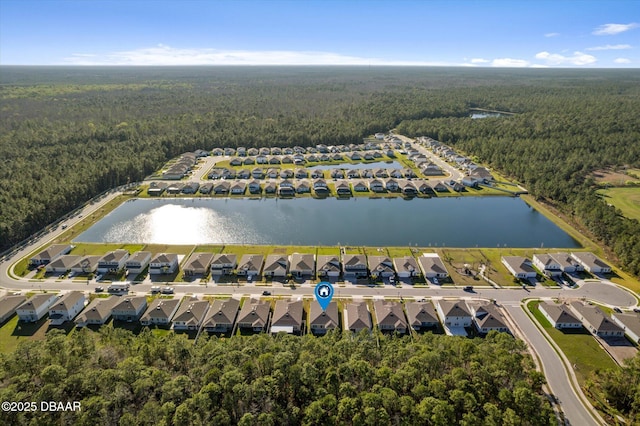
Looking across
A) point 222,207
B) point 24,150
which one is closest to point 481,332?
point 222,207

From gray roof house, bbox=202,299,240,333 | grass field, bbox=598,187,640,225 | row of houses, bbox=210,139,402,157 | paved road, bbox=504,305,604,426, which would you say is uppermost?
Result: row of houses, bbox=210,139,402,157

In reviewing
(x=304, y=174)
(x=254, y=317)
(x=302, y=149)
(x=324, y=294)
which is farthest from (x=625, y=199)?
(x=254, y=317)

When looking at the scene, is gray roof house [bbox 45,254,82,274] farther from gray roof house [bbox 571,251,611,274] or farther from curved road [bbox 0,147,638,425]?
gray roof house [bbox 571,251,611,274]

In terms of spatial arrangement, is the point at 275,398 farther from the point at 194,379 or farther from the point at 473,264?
the point at 473,264

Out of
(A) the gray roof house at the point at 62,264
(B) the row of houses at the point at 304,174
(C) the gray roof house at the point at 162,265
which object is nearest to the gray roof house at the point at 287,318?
(C) the gray roof house at the point at 162,265

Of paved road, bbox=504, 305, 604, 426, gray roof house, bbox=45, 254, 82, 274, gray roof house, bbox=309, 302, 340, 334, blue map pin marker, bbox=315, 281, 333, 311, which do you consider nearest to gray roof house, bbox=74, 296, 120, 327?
gray roof house, bbox=45, 254, 82, 274

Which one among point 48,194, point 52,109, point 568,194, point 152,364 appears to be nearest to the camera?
point 152,364

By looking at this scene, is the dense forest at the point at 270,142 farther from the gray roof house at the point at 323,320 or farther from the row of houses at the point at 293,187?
the gray roof house at the point at 323,320
